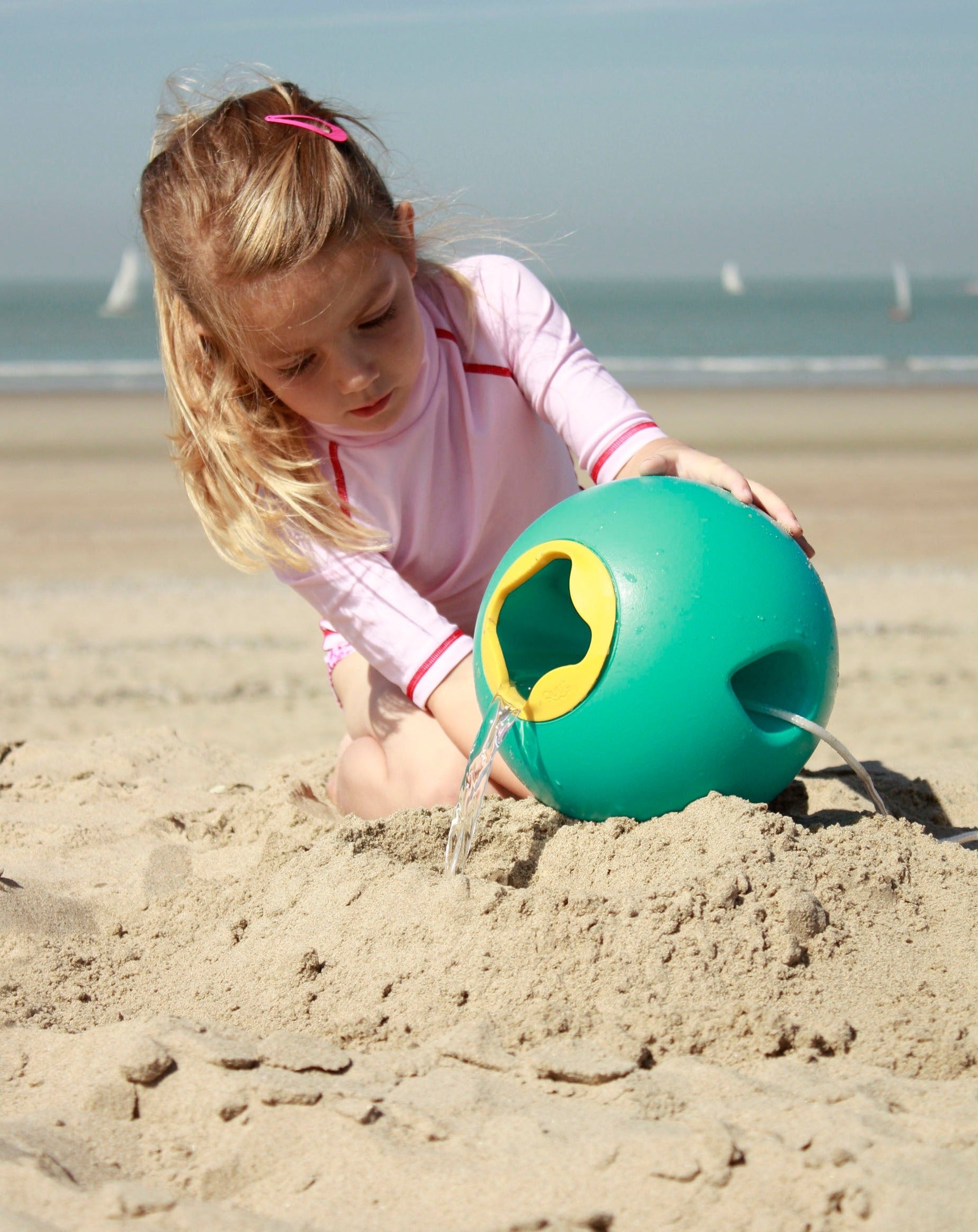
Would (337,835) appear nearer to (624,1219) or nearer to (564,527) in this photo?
(564,527)

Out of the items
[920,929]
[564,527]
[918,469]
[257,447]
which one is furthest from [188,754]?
[918,469]

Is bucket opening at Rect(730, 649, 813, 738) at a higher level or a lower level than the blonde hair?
lower

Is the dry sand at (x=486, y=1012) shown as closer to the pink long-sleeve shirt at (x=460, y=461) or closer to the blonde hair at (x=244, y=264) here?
the pink long-sleeve shirt at (x=460, y=461)

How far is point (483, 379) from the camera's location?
343 centimetres

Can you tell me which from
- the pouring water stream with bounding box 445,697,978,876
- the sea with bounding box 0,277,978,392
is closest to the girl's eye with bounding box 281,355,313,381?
the pouring water stream with bounding box 445,697,978,876

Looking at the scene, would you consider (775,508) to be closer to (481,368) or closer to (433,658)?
(433,658)

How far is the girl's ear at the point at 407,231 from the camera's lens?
3.07m

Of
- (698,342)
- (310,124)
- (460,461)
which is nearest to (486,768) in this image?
(460,461)

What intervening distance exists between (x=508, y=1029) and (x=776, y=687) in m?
0.94

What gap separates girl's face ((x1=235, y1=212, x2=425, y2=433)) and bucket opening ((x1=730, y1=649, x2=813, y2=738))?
113 centimetres

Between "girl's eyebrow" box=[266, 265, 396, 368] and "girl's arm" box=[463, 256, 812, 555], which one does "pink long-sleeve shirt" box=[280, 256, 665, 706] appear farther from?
"girl's eyebrow" box=[266, 265, 396, 368]

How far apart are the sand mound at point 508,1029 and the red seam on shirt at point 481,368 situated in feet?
4.39

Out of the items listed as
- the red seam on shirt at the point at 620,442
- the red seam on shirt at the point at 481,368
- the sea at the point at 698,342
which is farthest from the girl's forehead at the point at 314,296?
the sea at the point at 698,342

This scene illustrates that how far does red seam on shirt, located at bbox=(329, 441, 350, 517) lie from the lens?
333 cm
